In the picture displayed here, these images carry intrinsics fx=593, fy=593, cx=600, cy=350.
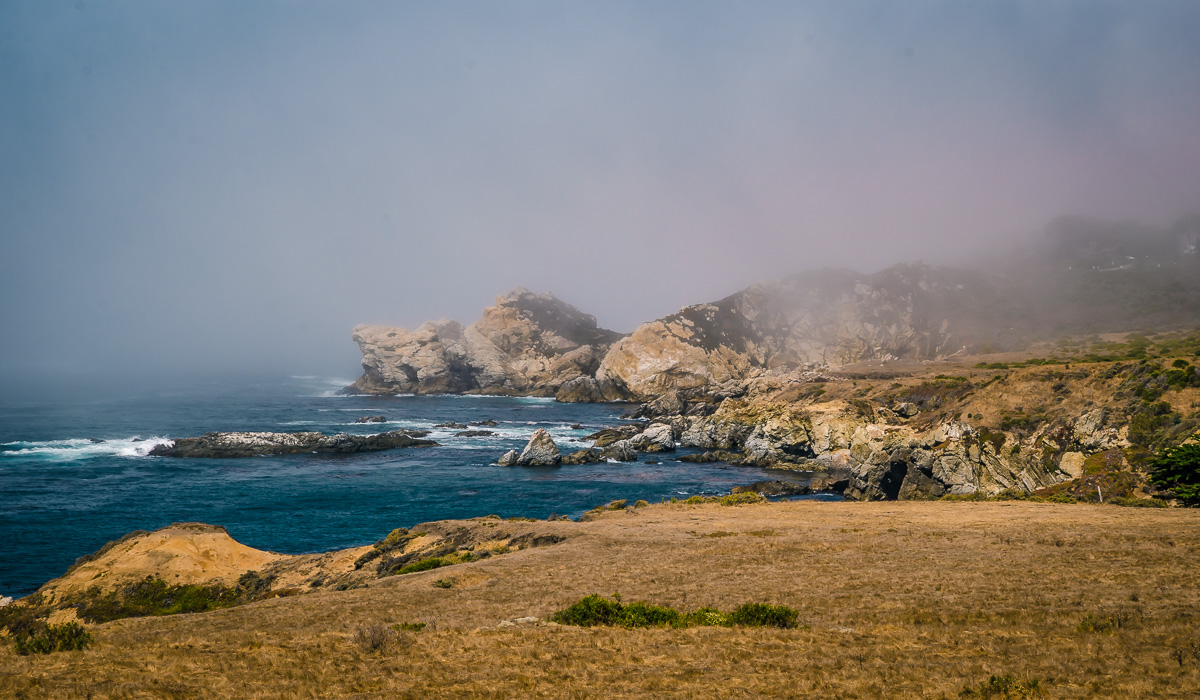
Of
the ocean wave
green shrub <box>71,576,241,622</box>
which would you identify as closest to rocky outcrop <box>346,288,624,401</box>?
the ocean wave

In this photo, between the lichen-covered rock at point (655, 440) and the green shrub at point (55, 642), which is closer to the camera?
the green shrub at point (55, 642)

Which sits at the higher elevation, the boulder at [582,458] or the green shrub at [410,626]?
the green shrub at [410,626]

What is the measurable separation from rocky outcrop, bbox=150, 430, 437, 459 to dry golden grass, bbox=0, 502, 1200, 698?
5996 centimetres

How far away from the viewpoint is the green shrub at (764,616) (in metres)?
14.2

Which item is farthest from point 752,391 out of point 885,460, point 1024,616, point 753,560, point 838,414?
point 1024,616

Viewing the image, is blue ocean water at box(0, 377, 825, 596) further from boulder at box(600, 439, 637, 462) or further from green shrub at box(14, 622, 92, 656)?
green shrub at box(14, 622, 92, 656)

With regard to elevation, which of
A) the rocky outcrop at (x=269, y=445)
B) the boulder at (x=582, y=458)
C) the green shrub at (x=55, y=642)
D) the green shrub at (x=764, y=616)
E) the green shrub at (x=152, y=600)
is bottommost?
the boulder at (x=582, y=458)

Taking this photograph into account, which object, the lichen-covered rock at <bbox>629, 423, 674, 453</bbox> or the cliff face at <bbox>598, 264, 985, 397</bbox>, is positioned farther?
the cliff face at <bbox>598, 264, 985, 397</bbox>

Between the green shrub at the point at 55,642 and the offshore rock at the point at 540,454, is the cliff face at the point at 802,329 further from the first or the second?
the green shrub at the point at 55,642

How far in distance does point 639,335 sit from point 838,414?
3466 inches

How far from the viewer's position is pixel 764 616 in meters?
14.4

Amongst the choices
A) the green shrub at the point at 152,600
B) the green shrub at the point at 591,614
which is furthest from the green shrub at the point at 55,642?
the green shrub at the point at 152,600

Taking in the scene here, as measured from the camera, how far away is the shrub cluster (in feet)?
47.3

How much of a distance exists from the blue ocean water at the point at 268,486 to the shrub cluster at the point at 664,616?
1170 inches
